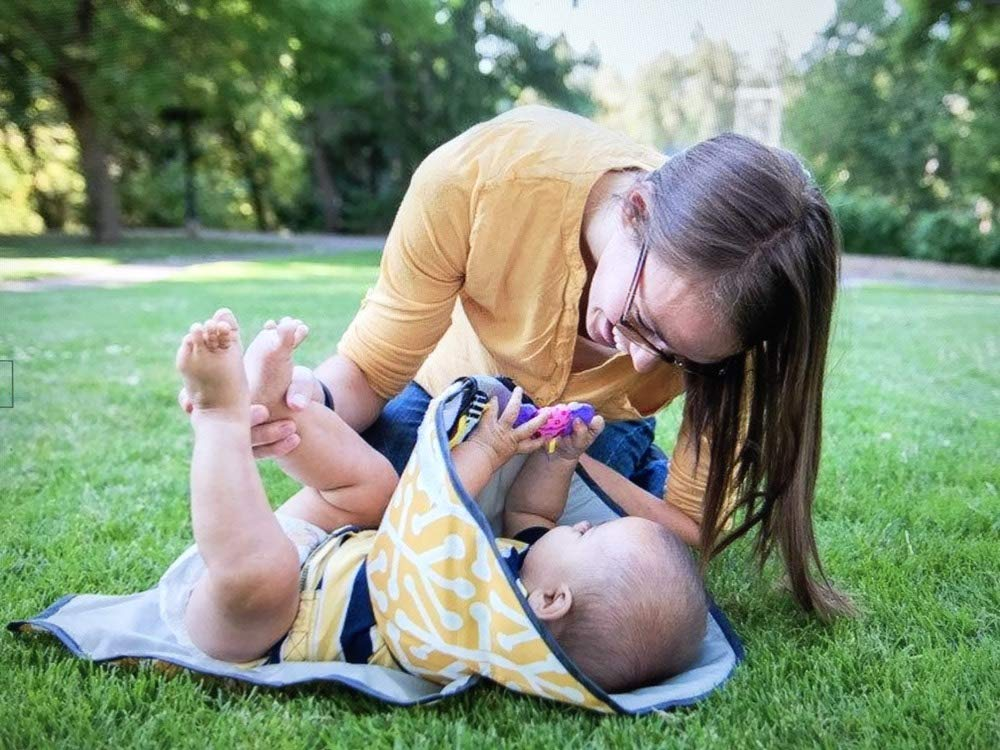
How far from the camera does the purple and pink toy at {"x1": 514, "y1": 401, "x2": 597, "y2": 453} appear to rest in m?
1.71

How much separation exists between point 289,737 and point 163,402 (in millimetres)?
2553

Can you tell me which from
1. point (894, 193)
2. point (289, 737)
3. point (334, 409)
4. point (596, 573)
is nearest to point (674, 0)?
point (334, 409)

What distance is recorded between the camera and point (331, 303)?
297 inches

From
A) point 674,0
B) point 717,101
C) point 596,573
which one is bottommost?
point 596,573

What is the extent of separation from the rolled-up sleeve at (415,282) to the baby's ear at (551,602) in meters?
0.58

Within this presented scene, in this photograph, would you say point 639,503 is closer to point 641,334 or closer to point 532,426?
point 532,426

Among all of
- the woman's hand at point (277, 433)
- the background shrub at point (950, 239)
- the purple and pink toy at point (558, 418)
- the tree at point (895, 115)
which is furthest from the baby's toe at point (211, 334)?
the background shrub at point (950, 239)

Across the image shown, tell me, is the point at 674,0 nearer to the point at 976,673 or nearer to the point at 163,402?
the point at 163,402

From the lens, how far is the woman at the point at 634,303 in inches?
56.4

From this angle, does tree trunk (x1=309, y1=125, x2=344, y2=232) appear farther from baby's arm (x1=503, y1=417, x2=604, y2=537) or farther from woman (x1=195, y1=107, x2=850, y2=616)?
baby's arm (x1=503, y1=417, x2=604, y2=537)

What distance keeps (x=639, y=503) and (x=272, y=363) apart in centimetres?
87

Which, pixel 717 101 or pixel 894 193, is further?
pixel 894 193

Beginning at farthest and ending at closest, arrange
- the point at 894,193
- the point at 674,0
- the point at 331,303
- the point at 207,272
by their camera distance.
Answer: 1. the point at 894,193
2. the point at 207,272
3. the point at 331,303
4. the point at 674,0

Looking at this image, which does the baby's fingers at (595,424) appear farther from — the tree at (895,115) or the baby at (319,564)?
the tree at (895,115)
